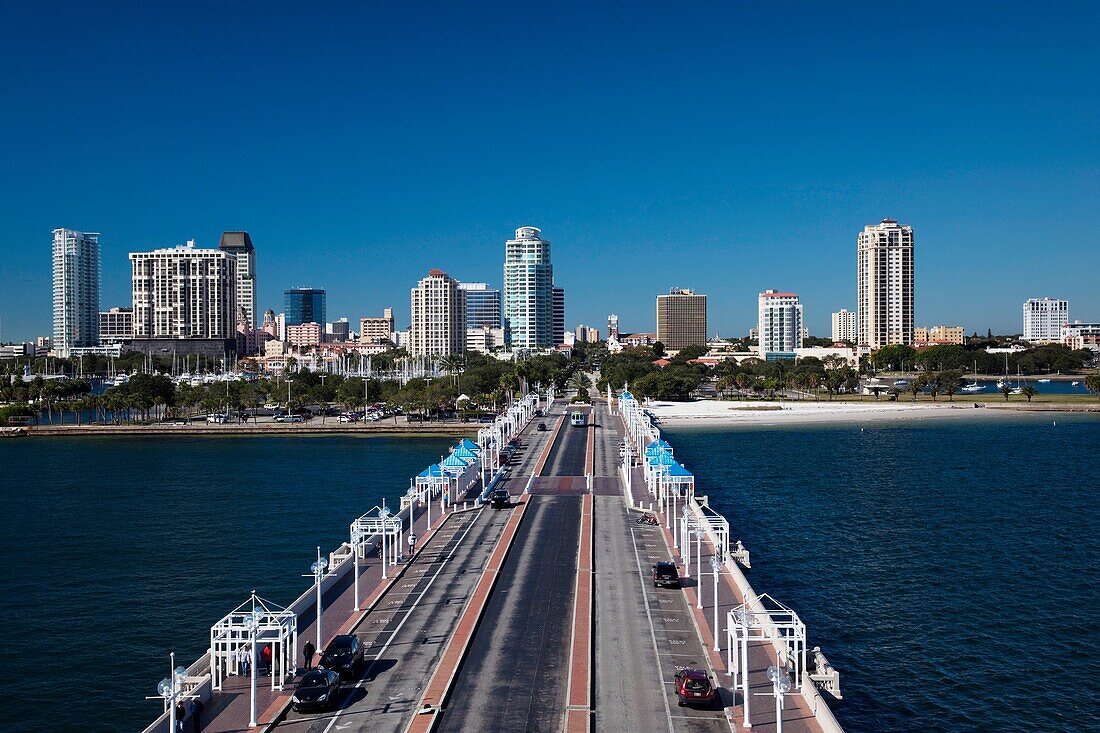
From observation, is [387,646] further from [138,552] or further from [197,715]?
[138,552]

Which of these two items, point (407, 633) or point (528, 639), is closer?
point (528, 639)

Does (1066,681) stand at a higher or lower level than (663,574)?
lower

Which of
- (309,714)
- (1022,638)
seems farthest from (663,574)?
(309,714)

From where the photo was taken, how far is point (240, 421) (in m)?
141

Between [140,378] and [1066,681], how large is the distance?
481 feet

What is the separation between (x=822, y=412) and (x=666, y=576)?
404ft

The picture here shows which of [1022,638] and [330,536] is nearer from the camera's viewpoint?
[1022,638]

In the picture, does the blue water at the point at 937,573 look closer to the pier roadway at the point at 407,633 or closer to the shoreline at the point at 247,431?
the pier roadway at the point at 407,633

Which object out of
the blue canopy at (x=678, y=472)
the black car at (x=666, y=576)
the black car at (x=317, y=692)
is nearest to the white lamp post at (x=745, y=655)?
the black car at (x=666, y=576)

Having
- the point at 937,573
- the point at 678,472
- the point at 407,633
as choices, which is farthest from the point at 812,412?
the point at 407,633

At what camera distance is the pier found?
2450cm

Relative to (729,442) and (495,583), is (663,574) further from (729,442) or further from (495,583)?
(729,442)

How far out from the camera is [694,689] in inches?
985

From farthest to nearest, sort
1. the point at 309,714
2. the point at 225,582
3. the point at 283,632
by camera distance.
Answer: the point at 225,582 → the point at 283,632 → the point at 309,714
